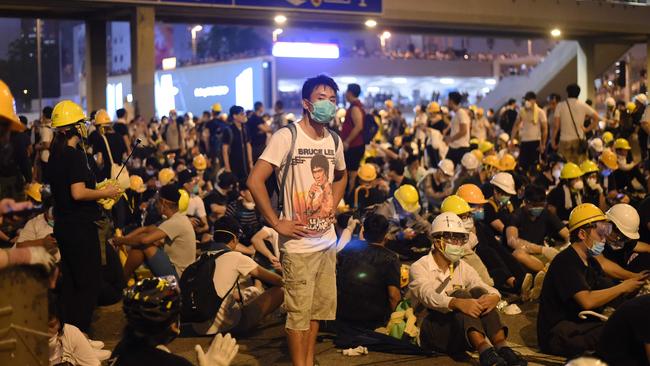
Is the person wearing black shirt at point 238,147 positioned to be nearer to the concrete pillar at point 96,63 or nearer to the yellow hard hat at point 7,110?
the concrete pillar at point 96,63

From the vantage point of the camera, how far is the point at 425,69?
152ft

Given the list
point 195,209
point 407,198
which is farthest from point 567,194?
point 195,209

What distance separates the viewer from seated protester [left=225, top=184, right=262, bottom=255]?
11.1 m

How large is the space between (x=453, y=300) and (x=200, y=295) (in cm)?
230

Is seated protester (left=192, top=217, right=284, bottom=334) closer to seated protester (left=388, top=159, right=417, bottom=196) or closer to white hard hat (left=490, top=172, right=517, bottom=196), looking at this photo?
white hard hat (left=490, top=172, right=517, bottom=196)

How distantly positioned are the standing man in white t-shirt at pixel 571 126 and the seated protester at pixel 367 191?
5.51 meters

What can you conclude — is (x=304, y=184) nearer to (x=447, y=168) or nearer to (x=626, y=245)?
(x=626, y=245)

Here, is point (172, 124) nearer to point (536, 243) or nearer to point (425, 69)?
point (536, 243)

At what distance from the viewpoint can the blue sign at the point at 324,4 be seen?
74.3 ft

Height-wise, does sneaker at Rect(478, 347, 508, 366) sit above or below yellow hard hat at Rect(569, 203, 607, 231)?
below

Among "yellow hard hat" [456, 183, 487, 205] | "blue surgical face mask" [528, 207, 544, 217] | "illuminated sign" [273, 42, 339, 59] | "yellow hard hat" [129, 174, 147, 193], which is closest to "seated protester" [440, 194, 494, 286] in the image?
"yellow hard hat" [456, 183, 487, 205]

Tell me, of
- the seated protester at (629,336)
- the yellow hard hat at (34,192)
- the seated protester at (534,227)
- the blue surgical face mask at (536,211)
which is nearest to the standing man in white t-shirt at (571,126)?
the seated protester at (534,227)

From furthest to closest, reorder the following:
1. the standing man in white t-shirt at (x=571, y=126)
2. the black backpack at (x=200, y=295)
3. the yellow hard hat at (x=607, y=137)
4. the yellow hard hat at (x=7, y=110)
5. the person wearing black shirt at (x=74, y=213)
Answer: the yellow hard hat at (x=607, y=137), the standing man in white t-shirt at (x=571, y=126), the black backpack at (x=200, y=295), the person wearing black shirt at (x=74, y=213), the yellow hard hat at (x=7, y=110)

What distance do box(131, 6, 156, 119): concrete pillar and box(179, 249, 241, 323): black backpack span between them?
14511 mm
